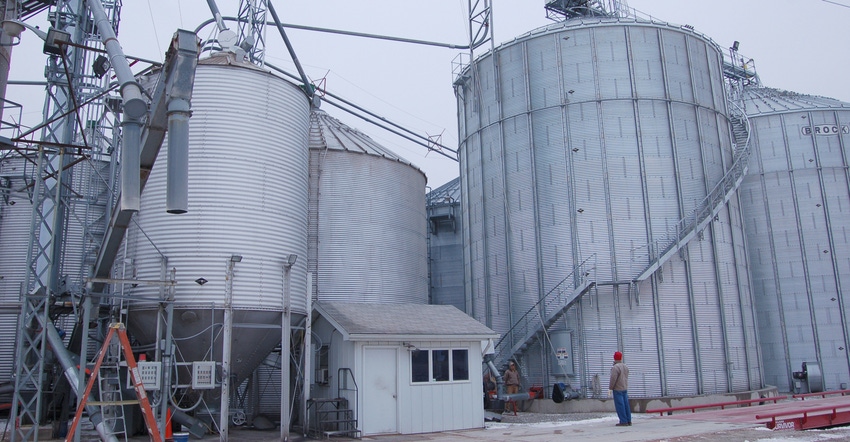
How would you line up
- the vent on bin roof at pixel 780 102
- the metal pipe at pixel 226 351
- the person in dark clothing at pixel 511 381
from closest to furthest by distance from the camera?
the metal pipe at pixel 226 351 < the person in dark clothing at pixel 511 381 < the vent on bin roof at pixel 780 102

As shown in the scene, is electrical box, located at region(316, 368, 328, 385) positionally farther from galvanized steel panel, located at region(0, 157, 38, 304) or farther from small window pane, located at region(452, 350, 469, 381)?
galvanized steel panel, located at region(0, 157, 38, 304)

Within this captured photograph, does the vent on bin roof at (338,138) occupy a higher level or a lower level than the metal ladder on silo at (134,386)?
higher

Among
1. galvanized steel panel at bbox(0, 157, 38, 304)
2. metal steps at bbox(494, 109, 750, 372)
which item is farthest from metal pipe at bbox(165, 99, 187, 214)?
Answer: metal steps at bbox(494, 109, 750, 372)

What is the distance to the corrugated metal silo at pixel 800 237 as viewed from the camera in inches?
1314

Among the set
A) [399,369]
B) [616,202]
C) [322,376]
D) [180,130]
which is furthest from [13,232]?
[616,202]

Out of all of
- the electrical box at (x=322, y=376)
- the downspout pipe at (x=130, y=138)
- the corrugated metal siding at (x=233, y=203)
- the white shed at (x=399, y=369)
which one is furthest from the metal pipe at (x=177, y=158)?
the electrical box at (x=322, y=376)

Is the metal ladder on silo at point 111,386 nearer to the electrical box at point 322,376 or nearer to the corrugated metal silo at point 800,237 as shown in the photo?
the electrical box at point 322,376

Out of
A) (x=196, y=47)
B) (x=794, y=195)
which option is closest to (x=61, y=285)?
(x=196, y=47)

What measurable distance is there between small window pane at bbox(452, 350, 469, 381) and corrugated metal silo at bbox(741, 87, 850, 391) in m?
20.1

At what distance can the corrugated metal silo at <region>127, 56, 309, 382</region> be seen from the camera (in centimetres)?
1822

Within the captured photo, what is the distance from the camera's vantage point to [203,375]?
57.3ft

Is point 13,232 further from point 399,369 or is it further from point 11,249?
point 399,369

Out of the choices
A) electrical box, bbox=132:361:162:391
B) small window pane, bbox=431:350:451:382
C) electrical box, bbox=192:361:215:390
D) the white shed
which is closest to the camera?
electrical box, bbox=132:361:162:391

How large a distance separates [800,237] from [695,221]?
11251 millimetres
